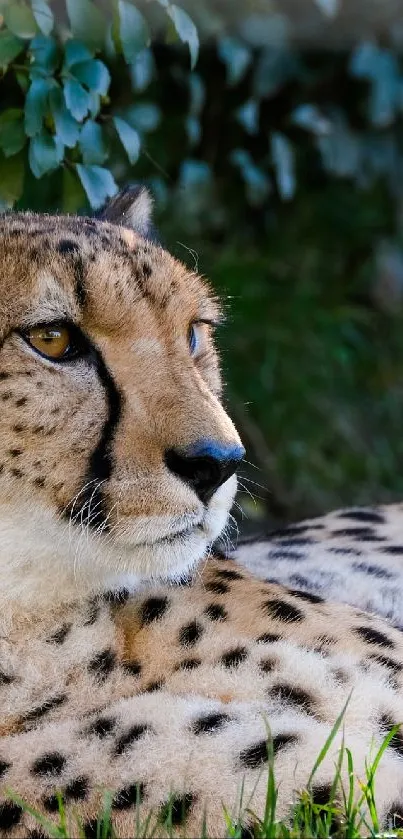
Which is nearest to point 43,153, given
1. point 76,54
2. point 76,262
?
point 76,54

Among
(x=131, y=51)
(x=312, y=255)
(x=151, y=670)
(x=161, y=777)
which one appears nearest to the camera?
(x=161, y=777)

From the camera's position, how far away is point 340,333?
4.00m

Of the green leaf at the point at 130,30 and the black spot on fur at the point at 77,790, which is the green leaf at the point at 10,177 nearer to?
the green leaf at the point at 130,30

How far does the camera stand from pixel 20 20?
6.56 ft

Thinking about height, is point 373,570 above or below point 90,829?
above

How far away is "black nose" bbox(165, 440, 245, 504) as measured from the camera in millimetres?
1500

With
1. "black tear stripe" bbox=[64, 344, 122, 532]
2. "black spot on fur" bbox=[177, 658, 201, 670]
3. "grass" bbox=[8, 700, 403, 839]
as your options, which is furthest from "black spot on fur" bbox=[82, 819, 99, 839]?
"black tear stripe" bbox=[64, 344, 122, 532]

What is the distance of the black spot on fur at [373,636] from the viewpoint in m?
1.73

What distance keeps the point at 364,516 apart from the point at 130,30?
0.98m

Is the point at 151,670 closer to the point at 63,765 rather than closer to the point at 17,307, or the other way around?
the point at 63,765

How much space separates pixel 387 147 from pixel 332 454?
105cm

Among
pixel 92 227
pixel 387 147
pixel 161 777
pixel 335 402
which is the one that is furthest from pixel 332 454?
pixel 161 777

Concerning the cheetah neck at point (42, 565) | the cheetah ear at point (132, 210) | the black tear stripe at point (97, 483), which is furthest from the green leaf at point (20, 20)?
the cheetah neck at point (42, 565)

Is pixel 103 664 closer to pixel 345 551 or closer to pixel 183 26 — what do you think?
pixel 345 551
